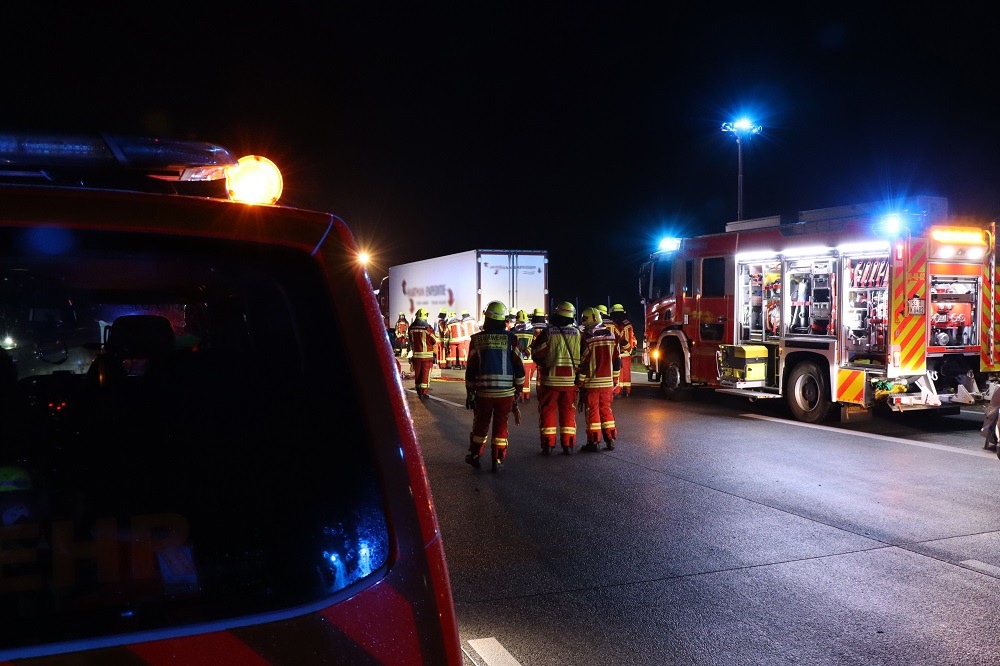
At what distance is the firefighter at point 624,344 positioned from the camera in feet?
50.4

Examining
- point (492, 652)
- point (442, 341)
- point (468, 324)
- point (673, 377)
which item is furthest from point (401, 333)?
point (492, 652)

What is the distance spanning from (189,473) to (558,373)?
828 centimetres

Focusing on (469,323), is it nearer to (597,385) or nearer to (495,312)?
(597,385)

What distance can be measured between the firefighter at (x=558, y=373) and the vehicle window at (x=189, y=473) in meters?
7.90

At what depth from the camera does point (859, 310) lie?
12117mm

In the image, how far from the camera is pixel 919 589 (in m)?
5.07

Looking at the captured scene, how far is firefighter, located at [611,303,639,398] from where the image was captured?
1535 cm

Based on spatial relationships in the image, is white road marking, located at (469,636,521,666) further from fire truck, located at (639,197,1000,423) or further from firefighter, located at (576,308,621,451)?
fire truck, located at (639,197,1000,423)

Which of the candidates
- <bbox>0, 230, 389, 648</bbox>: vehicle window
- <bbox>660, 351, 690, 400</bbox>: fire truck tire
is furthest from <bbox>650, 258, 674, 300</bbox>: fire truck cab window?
<bbox>0, 230, 389, 648</bbox>: vehicle window

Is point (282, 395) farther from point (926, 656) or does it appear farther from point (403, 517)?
point (926, 656)

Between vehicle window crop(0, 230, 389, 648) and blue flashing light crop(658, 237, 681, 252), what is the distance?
14323 mm

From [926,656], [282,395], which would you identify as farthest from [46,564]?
[926,656]

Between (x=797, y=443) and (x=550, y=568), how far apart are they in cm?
585

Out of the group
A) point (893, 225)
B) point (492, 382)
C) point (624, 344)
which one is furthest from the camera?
point (624, 344)
